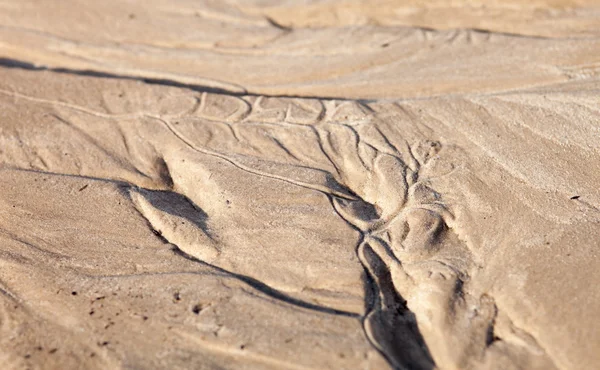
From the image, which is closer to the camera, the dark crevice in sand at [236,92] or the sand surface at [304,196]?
the sand surface at [304,196]

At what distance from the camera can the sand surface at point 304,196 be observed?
208 cm

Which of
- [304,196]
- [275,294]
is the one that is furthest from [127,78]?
[275,294]

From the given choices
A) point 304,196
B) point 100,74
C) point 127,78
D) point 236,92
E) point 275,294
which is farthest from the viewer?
point 100,74

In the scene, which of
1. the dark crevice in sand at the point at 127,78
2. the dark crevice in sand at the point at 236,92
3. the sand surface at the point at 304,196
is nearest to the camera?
the sand surface at the point at 304,196

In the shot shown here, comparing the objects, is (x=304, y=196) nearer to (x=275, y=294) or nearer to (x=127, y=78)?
(x=275, y=294)

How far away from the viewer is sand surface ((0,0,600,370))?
81.8 inches

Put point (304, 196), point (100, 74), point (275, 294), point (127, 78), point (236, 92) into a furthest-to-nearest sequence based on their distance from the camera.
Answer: point (100, 74) → point (127, 78) → point (236, 92) → point (304, 196) → point (275, 294)

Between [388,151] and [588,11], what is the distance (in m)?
2.44

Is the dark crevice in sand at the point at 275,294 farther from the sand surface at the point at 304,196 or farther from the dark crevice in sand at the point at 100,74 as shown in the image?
the dark crevice in sand at the point at 100,74

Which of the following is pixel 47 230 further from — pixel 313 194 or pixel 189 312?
pixel 313 194

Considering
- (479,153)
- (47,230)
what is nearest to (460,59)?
(479,153)

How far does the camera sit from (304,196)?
2.71 m

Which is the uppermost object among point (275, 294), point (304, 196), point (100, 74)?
point (100, 74)

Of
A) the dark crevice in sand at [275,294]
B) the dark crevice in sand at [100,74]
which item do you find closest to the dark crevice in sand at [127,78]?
the dark crevice in sand at [100,74]
